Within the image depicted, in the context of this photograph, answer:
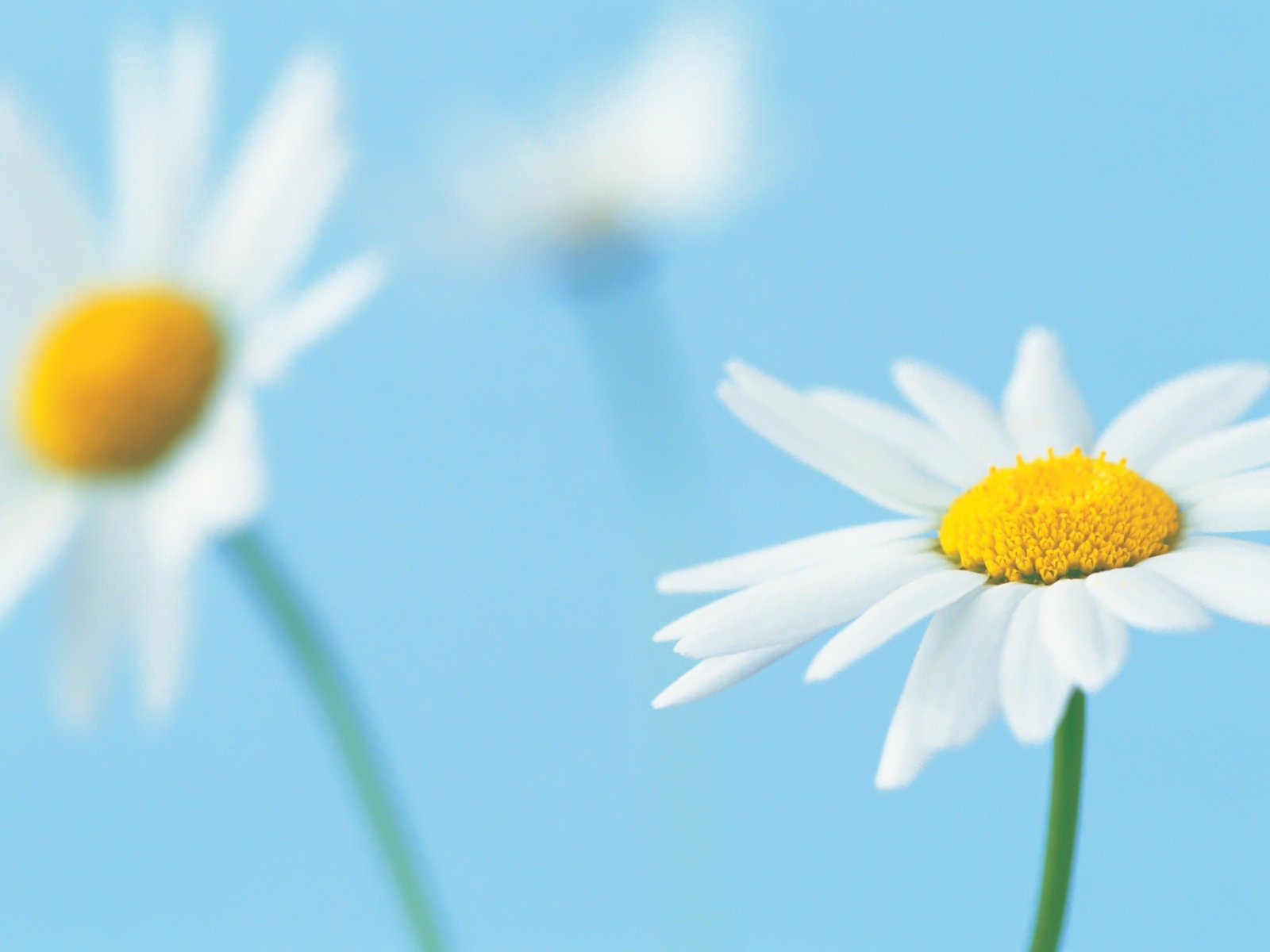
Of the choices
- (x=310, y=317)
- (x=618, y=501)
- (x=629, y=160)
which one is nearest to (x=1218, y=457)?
(x=310, y=317)

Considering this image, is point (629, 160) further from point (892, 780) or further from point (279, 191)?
point (892, 780)

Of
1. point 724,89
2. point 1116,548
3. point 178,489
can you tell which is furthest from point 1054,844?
point 724,89

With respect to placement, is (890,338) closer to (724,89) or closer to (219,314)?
(724,89)

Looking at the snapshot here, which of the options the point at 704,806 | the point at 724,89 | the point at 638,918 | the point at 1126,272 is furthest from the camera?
the point at 638,918

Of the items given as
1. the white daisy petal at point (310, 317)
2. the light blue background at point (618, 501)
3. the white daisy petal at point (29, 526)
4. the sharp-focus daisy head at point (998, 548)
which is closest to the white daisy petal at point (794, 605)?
the sharp-focus daisy head at point (998, 548)

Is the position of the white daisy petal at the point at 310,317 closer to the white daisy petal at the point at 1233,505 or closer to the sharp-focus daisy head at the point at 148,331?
the sharp-focus daisy head at the point at 148,331
